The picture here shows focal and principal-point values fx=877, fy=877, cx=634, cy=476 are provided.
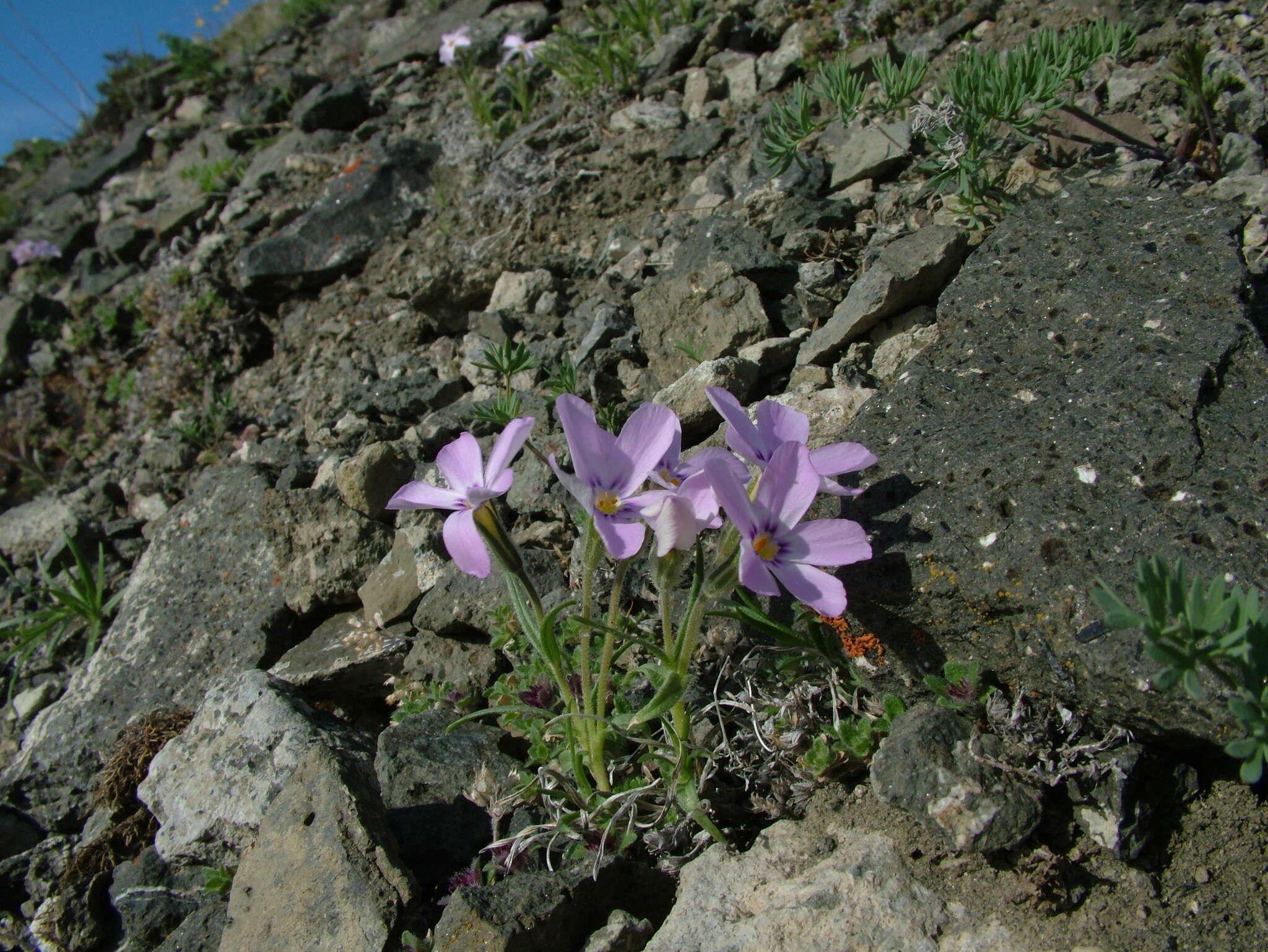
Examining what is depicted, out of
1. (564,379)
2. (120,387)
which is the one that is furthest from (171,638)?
(120,387)

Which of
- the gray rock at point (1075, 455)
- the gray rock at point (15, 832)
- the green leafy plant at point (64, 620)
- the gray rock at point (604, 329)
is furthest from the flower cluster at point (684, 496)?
the green leafy plant at point (64, 620)

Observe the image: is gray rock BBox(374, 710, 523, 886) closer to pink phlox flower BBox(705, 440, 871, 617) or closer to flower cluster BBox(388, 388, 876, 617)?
flower cluster BBox(388, 388, 876, 617)

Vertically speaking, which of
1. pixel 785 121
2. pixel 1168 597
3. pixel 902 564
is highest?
pixel 785 121

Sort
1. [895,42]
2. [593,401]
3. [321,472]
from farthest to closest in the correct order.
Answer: [895,42]
[321,472]
[593,401]

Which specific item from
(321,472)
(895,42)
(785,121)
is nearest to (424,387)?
(321,472)

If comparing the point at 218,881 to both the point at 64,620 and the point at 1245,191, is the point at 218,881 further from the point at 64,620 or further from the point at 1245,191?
the point at 1245,191

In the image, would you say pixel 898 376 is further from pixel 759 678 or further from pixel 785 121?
pixel 785 121
